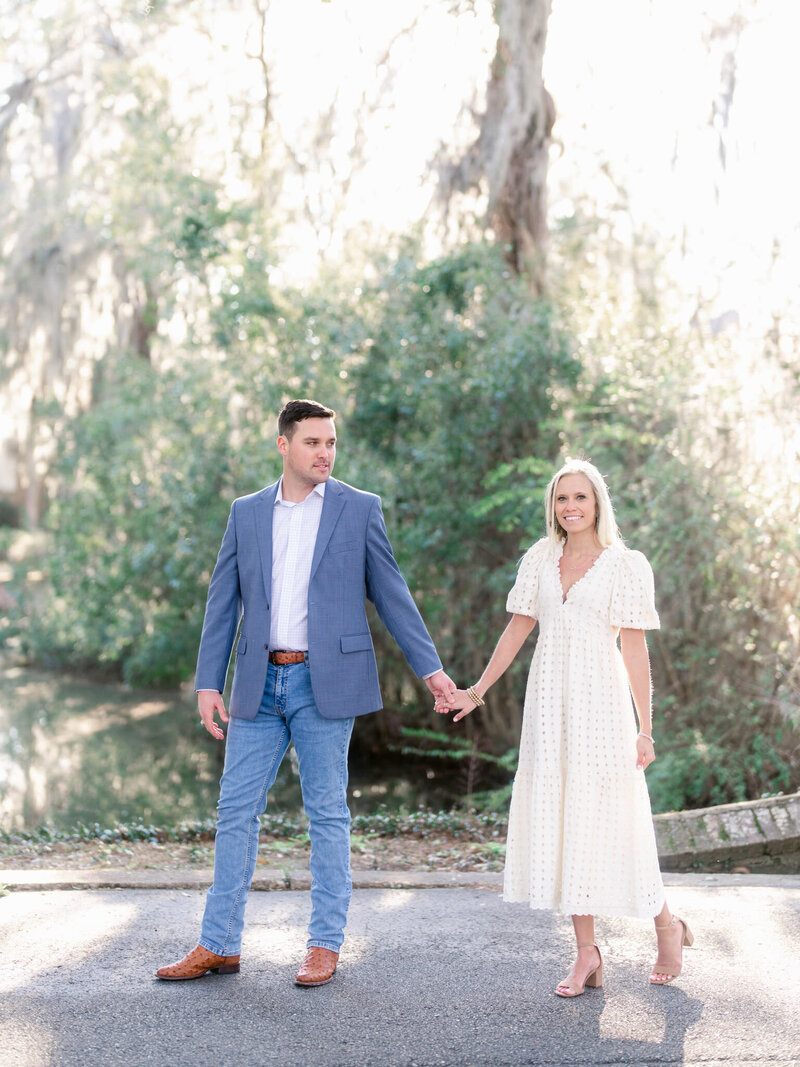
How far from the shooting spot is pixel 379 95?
14312mm

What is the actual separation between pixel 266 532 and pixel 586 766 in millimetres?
1394

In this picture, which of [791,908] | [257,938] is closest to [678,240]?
[791,908]

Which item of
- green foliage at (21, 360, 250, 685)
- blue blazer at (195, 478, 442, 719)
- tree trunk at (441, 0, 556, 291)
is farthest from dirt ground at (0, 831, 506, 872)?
tree trunk at (441, 0, 556, 291)

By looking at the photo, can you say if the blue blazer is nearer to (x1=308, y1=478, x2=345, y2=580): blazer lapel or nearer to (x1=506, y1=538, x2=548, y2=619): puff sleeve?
(x1=308, y1=478, x2=345, y2=580): blazer lapel

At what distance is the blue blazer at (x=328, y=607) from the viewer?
4164 mm

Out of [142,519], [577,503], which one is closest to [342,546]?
[577,503]

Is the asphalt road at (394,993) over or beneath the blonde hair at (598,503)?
beneath

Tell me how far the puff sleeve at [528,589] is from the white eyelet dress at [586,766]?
0.05m

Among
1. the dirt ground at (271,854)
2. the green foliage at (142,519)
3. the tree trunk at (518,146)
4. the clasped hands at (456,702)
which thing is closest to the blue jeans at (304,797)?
Answer: the clasped hands at (456,702)

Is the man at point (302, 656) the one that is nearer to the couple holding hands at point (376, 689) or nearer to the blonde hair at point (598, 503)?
the couple holding hands at point (376, 689)

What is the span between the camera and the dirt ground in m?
6.38

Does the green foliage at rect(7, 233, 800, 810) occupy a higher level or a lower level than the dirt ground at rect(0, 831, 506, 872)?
higher

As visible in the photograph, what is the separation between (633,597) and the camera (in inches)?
161

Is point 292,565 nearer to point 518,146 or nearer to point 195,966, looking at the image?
point 195,966
